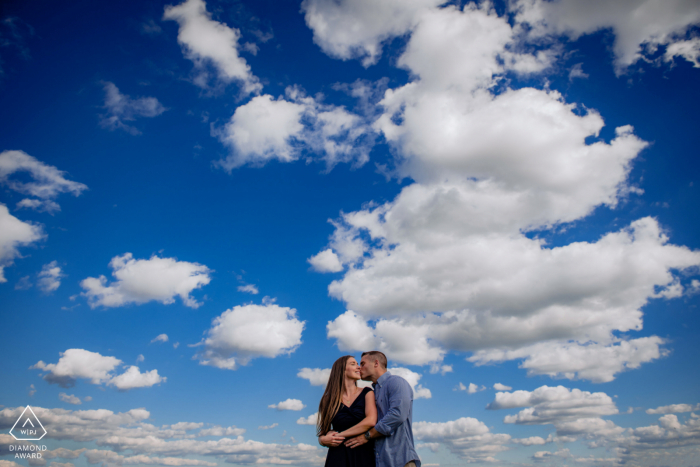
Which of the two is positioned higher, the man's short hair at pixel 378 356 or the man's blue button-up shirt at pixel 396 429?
the man's short hair at pixel 378 356

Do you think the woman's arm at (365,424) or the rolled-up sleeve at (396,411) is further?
the woman's arm at (365,424)

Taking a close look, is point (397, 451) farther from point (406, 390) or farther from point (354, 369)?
point (354, 369)

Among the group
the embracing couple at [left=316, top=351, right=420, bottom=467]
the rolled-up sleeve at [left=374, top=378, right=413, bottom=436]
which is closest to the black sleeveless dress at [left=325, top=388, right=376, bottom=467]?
the embracing couple at [left=316, top=351, right=420, bottom=467]

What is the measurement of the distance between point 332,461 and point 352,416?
3.99 feet

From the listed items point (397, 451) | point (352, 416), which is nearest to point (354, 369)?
point (352, 416)

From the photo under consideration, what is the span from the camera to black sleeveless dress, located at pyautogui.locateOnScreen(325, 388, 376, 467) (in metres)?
11.1

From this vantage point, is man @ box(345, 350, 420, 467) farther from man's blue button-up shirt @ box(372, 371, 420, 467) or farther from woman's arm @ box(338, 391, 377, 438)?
woman's arm @ box(338, 391, 377, 438)

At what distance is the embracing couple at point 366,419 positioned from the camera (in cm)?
1094

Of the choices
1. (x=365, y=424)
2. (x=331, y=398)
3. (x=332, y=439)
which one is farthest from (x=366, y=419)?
(x=331, y=398)

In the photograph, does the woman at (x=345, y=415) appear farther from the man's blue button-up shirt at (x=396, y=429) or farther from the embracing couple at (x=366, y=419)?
the man's blue button-up shirt at (x=396, y=429)

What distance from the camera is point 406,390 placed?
11.4 metres

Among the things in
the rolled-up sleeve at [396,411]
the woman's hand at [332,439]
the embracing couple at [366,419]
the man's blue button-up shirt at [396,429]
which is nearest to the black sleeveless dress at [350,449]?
the embracing couple at [366,419]

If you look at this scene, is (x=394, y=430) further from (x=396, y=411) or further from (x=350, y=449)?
(x=350, y=449)

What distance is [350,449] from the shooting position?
11188 millimetres
